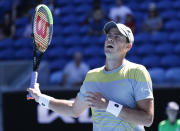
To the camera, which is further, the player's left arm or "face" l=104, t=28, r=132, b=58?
"face" l=104, t=28, r=132, b=58

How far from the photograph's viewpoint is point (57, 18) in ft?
41.0

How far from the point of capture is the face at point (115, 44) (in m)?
3.71

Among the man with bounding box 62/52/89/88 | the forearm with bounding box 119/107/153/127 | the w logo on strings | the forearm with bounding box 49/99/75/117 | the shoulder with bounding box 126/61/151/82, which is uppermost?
the w logo on strings

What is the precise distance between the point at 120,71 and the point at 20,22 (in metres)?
9.58

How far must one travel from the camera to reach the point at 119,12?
36.6 feet

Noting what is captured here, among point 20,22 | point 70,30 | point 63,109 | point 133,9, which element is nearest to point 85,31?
point 70,30

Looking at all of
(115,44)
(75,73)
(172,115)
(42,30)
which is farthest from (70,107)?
(75,73)

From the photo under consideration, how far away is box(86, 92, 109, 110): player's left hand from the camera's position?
348 centimetres

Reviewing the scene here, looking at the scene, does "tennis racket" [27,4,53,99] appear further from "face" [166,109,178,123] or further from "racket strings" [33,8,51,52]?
"face" [166,109,178,123]

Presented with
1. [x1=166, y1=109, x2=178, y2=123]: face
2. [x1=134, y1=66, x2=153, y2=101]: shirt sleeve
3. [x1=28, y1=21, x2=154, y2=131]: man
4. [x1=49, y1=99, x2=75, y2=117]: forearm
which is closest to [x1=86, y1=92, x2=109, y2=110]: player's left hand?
[x1=28, y1=21, x2=154, y2=131]: man

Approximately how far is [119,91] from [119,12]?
25.0 ft

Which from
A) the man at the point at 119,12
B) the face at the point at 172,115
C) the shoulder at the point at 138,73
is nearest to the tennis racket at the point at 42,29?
the shoulder at the point at 138,73

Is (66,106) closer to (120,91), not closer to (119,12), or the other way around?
(120,91)

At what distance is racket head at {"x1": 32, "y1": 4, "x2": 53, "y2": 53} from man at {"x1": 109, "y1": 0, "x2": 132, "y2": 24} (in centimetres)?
651
